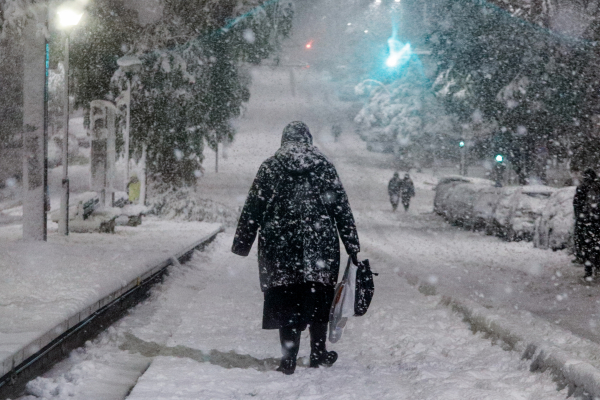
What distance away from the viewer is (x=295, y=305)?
5.09 metres

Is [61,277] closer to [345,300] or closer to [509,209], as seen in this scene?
[345,300]

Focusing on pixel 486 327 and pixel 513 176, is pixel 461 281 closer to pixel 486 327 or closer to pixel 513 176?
pixel 486 327

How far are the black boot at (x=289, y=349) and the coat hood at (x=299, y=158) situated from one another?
42.3 inches

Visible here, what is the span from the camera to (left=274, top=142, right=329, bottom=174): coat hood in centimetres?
507

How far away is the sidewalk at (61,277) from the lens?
16.4ft

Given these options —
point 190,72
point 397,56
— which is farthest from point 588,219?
point 397,56

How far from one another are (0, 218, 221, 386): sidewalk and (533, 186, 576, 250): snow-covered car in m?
7.30

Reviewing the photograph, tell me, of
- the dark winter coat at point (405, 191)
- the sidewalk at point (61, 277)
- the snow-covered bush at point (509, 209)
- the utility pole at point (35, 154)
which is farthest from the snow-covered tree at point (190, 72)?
the dark winter coat at point (405, 191)

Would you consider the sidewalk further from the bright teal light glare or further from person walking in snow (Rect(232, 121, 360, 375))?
the bright teal light glare

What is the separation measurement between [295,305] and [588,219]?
7711 millimetres

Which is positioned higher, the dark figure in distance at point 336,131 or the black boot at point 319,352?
the dark figure in distance at point 336,131

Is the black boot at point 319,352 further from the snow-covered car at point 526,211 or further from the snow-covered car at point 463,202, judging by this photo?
the snow-covered car at point 463,202

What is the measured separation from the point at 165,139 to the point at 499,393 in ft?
57.5

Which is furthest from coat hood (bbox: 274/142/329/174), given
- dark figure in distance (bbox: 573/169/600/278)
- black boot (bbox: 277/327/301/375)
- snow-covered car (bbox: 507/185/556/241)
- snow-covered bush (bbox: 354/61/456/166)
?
snow-covered bush (bbox: 354/61/456/166)
